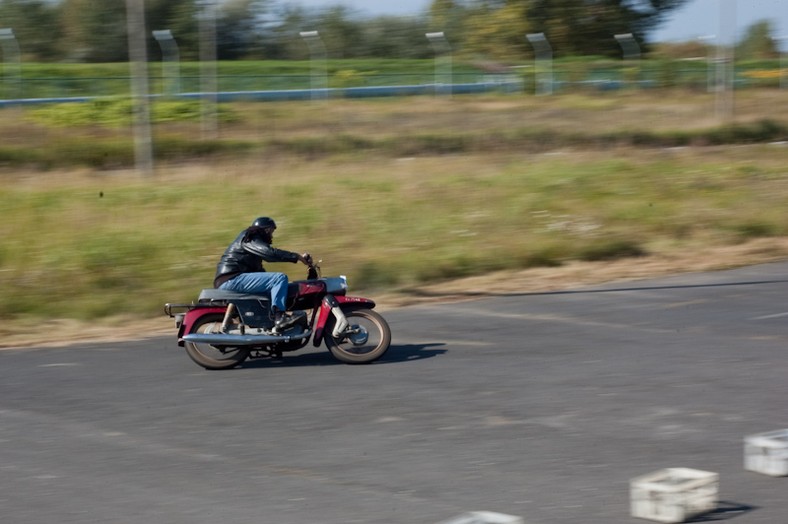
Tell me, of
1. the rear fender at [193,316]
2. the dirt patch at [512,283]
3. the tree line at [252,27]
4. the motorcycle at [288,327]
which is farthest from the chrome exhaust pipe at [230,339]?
the tree line at [252,27]

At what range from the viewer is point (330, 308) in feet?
35.0

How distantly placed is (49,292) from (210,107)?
25.9 metres

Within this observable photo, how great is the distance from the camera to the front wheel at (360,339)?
1075 centimetres

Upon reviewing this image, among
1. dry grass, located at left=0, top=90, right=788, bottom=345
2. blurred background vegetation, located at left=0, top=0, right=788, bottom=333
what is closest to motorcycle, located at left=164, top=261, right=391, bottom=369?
dry grass, located at left=0, top=90, right=788, bottom=345

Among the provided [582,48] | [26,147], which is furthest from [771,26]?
[26,147]

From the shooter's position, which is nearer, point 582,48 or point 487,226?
point 487,226

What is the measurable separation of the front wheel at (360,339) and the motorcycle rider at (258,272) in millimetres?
459

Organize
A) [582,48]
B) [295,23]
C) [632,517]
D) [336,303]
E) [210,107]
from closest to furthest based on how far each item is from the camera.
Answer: [632,517], [336,303], [210,107], [582,48], [295,23]

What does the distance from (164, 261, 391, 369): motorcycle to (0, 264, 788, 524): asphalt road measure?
19 cm

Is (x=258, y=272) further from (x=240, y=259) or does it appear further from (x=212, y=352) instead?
(x=212, y=352)

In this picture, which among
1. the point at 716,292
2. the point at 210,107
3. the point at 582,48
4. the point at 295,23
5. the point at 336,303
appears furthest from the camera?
the point at 295,23

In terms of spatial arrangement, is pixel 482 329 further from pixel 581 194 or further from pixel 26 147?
pixel 26 147

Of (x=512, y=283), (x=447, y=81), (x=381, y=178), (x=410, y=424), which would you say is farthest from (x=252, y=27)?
(x=410, y=424)

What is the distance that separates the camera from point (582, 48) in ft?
253
